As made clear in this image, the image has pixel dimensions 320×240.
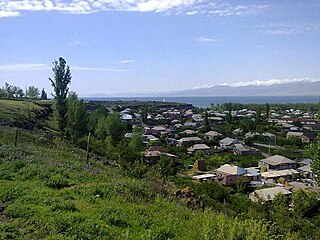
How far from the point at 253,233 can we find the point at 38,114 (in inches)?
1394

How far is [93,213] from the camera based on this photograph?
219 inches

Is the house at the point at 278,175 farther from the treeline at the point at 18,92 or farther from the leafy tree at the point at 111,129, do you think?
the treeline at the point at 18,92

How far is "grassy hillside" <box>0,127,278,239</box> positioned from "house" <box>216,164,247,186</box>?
740 inches

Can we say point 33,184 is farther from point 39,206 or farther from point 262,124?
point 262,124

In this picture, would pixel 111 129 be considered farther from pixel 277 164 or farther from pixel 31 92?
pixel 31 92

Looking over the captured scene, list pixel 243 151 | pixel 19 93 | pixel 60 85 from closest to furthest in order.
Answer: pixel 60 85 → pixel 243 151 → pixel 19 93

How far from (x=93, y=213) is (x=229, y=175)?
74.6 ft

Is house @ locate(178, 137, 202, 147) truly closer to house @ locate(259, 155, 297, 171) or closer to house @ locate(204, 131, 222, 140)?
house @ locate(204, 131, 222, 140)

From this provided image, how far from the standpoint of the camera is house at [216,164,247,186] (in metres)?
26.1

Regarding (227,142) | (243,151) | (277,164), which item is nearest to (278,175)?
(277,164)

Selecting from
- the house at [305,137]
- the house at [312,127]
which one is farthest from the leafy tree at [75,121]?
the house at [312,127]

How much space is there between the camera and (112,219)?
543 cm

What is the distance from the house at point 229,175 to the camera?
26.1 metres

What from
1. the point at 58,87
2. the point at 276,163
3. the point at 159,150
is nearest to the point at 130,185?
the point at 58,87
